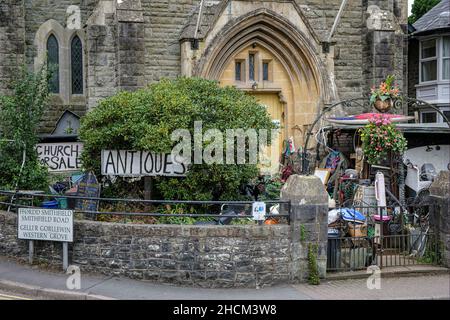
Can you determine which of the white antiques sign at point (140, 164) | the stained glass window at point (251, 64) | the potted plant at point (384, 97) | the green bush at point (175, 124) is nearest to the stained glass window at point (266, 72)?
the stained glass window at point (251, 64)

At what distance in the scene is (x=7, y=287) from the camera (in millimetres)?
10664

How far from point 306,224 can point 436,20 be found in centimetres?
1606

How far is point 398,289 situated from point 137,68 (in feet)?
31.4

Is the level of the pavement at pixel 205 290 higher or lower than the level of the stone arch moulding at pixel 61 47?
lower

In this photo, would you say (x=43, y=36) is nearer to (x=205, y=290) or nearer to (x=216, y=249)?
(x=216, y=249)

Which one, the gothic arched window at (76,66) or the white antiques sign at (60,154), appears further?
the gothic arched window at (76,66)

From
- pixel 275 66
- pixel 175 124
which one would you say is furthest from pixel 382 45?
pixel 175 124

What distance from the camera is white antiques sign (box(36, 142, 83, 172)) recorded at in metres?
15.5

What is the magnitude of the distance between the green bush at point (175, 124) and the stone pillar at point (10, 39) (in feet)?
17.7

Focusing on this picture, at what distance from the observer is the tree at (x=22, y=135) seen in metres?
14.0

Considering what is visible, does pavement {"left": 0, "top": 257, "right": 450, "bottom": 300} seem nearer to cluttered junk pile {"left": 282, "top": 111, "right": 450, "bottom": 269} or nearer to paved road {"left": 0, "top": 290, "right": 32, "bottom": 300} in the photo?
paved road {"left": 0, "top": 290, "right": 32, "bottom": 300}

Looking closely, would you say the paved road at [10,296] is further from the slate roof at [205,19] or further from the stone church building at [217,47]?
the slate roof at [205,19]

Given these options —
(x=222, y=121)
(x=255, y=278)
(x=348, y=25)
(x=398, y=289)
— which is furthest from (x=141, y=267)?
(x=348, y=25)

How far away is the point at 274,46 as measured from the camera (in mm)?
19297
